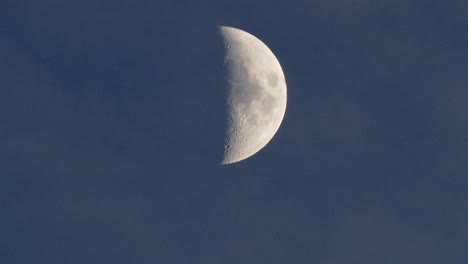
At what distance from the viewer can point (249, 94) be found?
84.9 meters

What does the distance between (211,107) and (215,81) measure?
6.18ft

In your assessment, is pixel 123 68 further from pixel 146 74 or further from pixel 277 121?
pixel 277 121

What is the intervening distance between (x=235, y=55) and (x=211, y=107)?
13.9 feet

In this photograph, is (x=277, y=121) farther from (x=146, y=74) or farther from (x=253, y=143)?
(x=146, y=74)

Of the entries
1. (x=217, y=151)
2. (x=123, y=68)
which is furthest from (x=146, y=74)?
(x=217, y=151)

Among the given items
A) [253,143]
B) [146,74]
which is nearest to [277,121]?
[253,143]

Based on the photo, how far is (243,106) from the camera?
85.2 m

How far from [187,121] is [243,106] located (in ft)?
13.7

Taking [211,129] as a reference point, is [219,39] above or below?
above

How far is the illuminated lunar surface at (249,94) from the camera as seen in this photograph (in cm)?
8500

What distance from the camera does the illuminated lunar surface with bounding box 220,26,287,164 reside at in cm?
8500

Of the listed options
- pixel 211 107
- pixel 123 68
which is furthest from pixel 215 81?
pixel 123 68

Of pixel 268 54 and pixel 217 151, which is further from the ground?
pixel 268 54

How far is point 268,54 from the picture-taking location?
88312 millimetres
